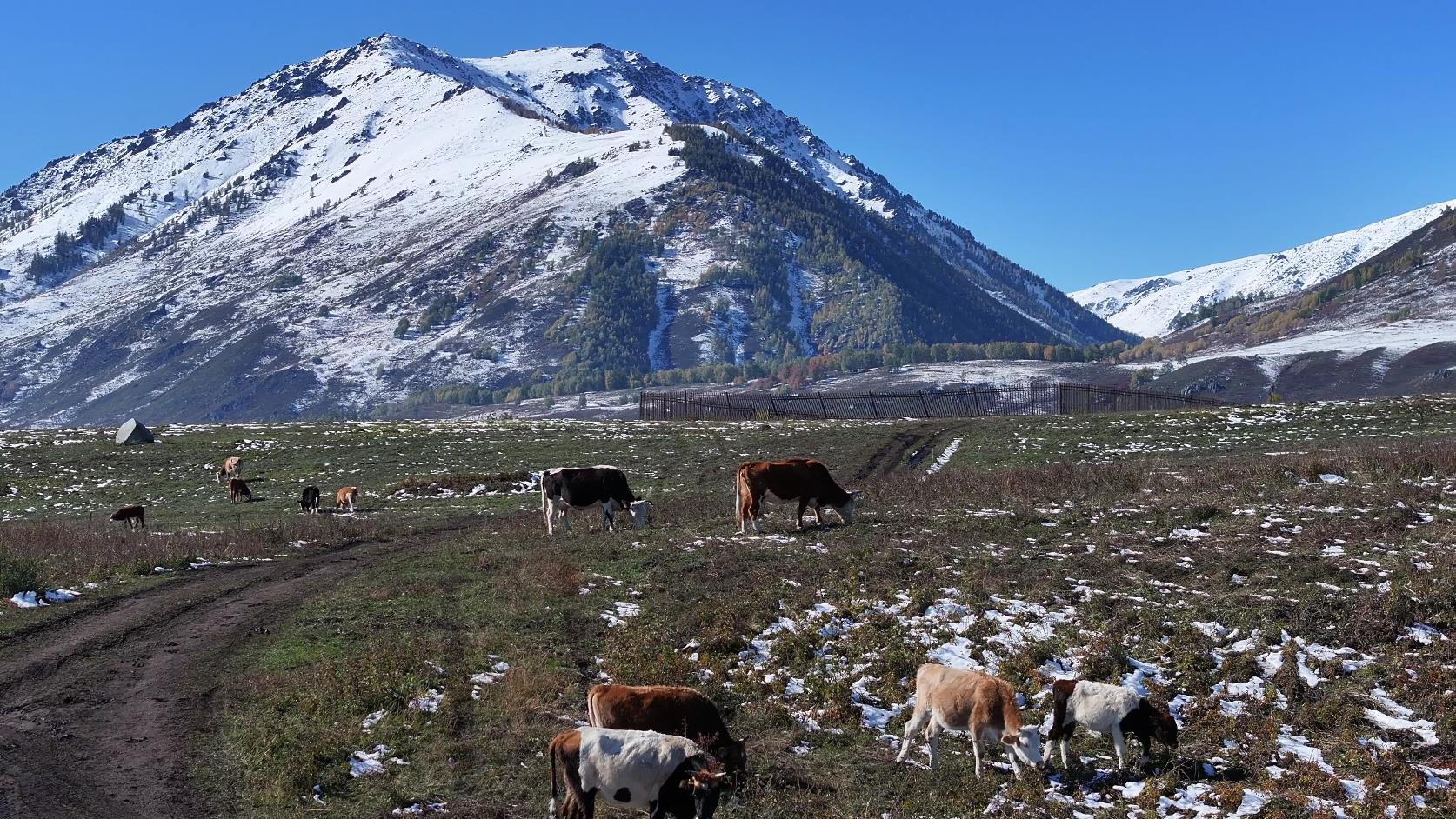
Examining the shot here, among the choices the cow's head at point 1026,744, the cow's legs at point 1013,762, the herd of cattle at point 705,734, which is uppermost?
the herd of cattle at point 705,734

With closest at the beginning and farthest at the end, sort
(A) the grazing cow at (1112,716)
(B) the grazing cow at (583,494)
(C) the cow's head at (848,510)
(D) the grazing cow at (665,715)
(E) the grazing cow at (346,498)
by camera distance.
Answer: (D) the grazing cow at (665,715) < (A) the grazing cow at (1112,716) < (C) the cow's head at (848,510) < (B) the grazing cow at (583,494) < (E) the grazing cow at (346,498)

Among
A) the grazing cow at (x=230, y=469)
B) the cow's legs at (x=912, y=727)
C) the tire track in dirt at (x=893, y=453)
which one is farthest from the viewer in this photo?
the grazing cow at (x=230, y=469)

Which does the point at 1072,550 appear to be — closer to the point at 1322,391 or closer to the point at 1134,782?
the point at 1134,782

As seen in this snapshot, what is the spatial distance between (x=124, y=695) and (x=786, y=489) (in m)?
15.3

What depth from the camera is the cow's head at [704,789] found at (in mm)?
9984

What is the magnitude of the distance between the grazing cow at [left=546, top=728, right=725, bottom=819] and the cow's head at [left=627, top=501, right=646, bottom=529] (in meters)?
18.2

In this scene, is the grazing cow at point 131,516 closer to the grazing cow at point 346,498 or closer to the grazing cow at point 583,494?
the grazing cow at point 346,498

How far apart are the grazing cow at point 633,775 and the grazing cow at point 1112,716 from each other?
4536 millimetres

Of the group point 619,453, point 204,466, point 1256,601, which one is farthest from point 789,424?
point 1256,601

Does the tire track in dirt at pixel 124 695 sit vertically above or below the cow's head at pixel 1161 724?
above

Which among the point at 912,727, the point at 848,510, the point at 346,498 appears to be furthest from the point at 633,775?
the point at 346,498

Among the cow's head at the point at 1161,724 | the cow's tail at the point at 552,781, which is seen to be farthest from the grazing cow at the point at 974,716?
the cow's tail at the point at 552,781

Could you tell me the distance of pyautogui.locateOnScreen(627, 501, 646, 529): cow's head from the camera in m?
28.7

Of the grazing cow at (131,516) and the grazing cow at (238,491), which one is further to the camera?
the grazing cow at (238,491)
